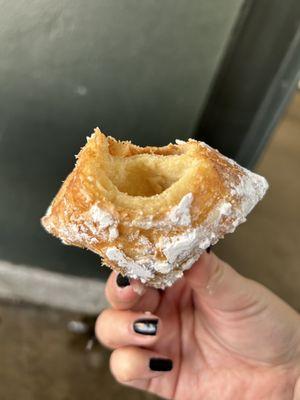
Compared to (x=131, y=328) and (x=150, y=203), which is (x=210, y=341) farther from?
(x=150, y=203)

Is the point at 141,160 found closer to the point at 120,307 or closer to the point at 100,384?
the point at 120,307

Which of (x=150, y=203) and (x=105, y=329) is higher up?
(x=150, y=203)

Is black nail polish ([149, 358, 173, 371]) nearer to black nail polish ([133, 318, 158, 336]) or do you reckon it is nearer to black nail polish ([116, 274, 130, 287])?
black nail polish ([133, 318, 158, 336])

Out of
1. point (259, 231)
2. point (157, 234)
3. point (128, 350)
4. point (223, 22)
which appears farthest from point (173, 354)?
point (259, 231)

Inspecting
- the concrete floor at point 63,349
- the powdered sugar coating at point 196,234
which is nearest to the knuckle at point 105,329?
the powdered sugar coating at point 196,234

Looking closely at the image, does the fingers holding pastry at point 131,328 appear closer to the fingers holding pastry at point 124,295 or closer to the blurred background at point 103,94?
the fingers holding pastry at point 124,295

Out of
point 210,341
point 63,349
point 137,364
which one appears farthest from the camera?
point 63,349

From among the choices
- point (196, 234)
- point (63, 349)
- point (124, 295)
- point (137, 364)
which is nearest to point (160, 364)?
point (137, 364)
